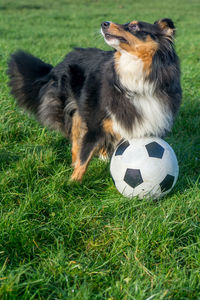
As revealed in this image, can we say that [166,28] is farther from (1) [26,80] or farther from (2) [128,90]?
(1) [26,80]

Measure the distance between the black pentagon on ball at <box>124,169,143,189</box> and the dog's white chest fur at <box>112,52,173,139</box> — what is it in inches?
17.3

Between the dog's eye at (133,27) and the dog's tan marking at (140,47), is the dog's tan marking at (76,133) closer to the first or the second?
the dog's tan marking at (140,47)

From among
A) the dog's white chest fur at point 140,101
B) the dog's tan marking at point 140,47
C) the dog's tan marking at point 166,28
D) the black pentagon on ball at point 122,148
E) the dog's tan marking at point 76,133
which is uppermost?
the dog's tan marking at point 166,28

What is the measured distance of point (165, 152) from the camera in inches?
115

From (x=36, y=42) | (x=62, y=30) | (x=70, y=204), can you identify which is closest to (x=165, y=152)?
(x=70, y=204)

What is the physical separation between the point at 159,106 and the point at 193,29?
12748 mm

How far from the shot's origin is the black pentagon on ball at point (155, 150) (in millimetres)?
2871

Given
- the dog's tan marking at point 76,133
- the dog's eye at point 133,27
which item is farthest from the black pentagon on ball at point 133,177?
the dog's eye at point 133,27

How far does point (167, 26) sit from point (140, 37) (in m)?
0.32

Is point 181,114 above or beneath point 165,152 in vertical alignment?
beneath

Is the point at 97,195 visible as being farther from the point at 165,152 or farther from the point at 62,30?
the point at 62,30

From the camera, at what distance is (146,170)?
280cm

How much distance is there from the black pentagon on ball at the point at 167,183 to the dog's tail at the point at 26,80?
7.04 feet

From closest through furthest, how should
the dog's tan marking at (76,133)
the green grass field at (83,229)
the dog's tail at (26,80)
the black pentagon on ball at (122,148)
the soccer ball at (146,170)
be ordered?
the green grass field at (83,229), the soccer ball at (146,170), the black pentagon on ball at (122,148), the dog's tan marking at (76,133), the dog's tail at (26,80)
